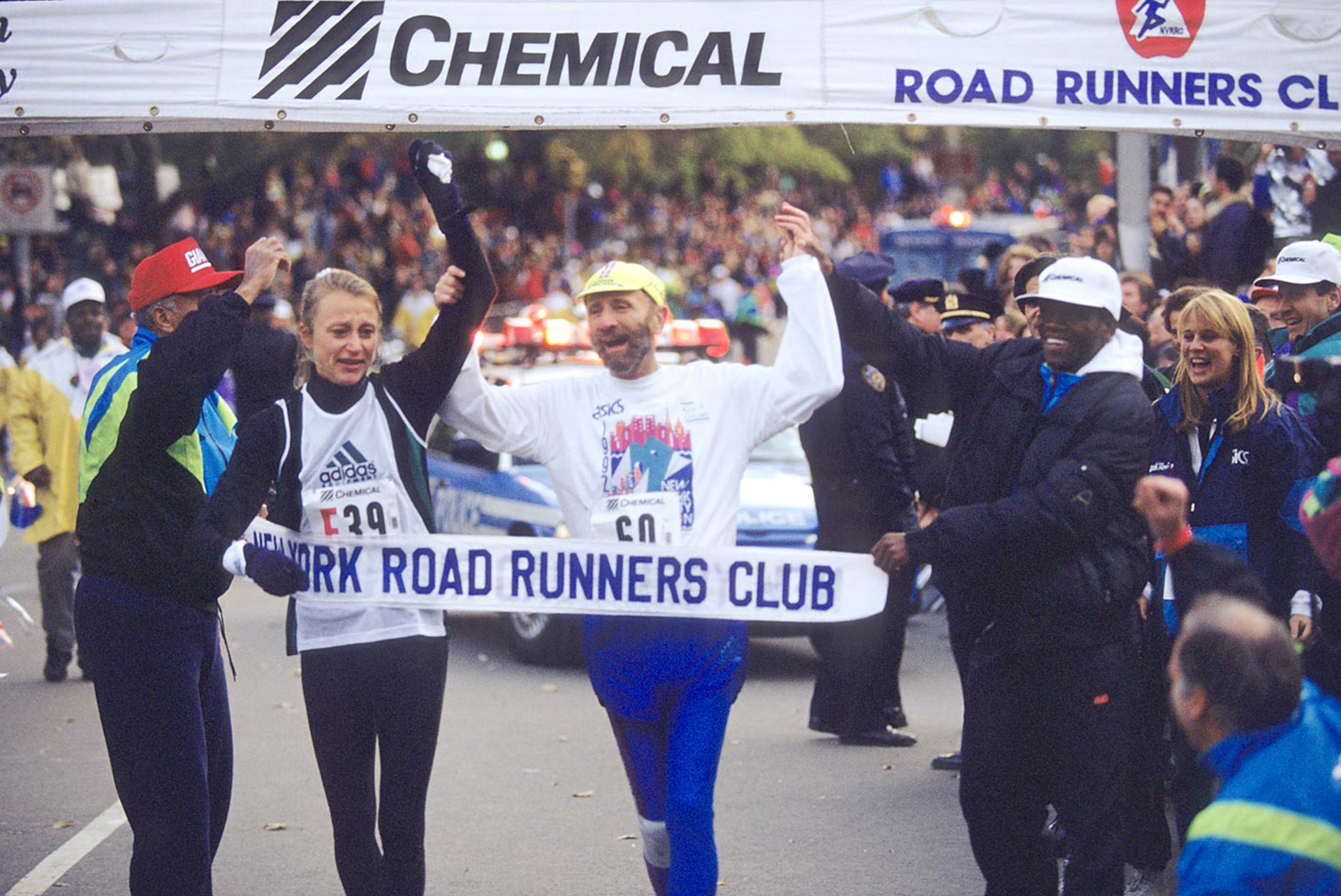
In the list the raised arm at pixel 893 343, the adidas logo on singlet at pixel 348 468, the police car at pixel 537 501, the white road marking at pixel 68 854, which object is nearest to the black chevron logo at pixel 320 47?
the adidas logo on singlet at pixel 348 468

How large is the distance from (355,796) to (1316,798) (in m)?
2.77

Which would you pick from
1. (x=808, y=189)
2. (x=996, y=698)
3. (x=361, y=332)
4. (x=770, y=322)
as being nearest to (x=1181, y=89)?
(x=996, y=698)

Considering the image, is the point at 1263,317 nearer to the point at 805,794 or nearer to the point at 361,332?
the point at 805,794

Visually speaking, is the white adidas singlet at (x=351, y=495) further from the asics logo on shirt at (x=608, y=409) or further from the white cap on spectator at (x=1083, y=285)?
the white cap on spectator at (x=1083, y=285)

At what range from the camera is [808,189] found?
49562 millimetres

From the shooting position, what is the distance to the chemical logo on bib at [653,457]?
5055 millimetres

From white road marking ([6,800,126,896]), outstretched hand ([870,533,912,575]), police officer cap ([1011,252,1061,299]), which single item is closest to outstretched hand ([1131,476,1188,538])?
outstretched hand ([870,533,912,575])

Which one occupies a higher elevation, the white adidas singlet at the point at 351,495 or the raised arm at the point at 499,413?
the raised arm at the point at 499,413

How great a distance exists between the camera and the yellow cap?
5027mm

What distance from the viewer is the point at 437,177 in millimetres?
4941

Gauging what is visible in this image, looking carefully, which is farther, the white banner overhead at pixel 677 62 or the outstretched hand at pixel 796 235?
the white banner overhead at pixel 677 62

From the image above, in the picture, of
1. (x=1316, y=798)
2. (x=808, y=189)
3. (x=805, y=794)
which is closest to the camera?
(x=1316, y=798)

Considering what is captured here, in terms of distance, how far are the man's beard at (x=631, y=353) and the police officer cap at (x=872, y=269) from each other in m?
2.19

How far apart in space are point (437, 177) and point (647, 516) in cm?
115
